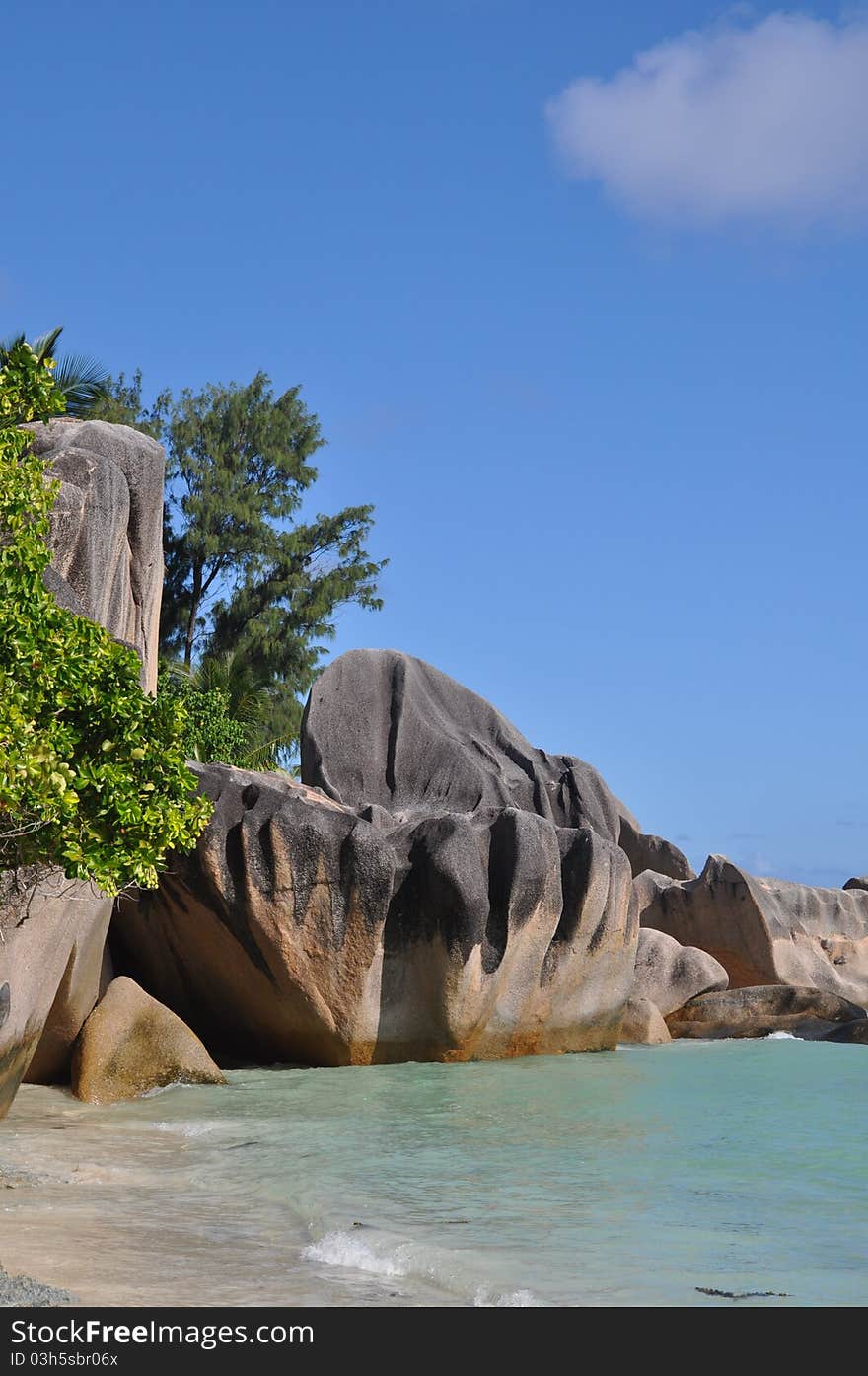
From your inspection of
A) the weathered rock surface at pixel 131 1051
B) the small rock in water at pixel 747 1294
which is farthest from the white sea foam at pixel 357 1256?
the weathered rock surface at pixel 131 1051

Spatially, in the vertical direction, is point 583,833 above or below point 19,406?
below

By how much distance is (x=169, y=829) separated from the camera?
7152mm

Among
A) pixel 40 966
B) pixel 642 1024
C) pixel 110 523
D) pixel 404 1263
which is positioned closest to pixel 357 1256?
pixel 404 1263

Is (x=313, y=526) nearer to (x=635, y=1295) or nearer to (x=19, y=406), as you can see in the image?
(x=19, y=406)

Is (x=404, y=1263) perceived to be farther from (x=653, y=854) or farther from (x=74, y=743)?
(x=653, y=854)

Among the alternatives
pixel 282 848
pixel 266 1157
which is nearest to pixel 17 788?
pixel 266 1157

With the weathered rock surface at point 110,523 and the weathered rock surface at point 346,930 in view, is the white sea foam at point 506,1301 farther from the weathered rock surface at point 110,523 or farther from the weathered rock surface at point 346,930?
the weathered rock surface at point 346,930

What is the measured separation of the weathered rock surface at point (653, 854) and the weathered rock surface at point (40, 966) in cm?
1864

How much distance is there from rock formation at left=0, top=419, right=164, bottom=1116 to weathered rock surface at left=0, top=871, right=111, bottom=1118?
0.01 m

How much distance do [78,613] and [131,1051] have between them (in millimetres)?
4159

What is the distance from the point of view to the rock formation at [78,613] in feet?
29.4

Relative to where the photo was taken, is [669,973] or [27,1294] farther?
[669,973]

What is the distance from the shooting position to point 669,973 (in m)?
20.2
